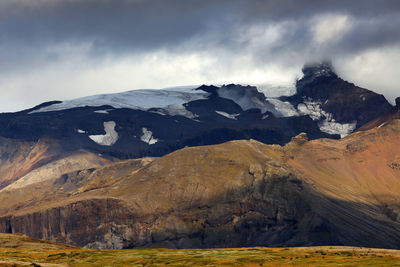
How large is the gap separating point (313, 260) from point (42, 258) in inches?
2701

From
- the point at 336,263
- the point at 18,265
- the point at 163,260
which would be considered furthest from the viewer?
the point at 163,260

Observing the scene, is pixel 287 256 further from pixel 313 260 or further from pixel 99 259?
pixel 99 259

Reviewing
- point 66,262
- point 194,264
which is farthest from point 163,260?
point 66,262

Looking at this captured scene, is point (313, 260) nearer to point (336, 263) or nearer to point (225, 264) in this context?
point (336, 263)

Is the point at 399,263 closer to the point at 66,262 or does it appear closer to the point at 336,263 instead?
the point at 336,263

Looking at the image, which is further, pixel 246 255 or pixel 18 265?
pixel 246 255

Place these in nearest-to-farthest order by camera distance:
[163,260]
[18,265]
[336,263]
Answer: [18,265], [336,263], [163,260]

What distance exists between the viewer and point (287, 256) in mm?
195875

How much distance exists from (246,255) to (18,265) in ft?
223

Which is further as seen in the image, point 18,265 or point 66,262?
point 66,262

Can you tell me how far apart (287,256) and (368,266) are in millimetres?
38689

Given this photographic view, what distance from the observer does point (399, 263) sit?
160125mm

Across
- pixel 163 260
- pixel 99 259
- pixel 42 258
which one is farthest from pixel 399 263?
pixel 42 258

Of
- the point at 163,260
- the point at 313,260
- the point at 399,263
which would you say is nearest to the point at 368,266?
the point at 399,263
